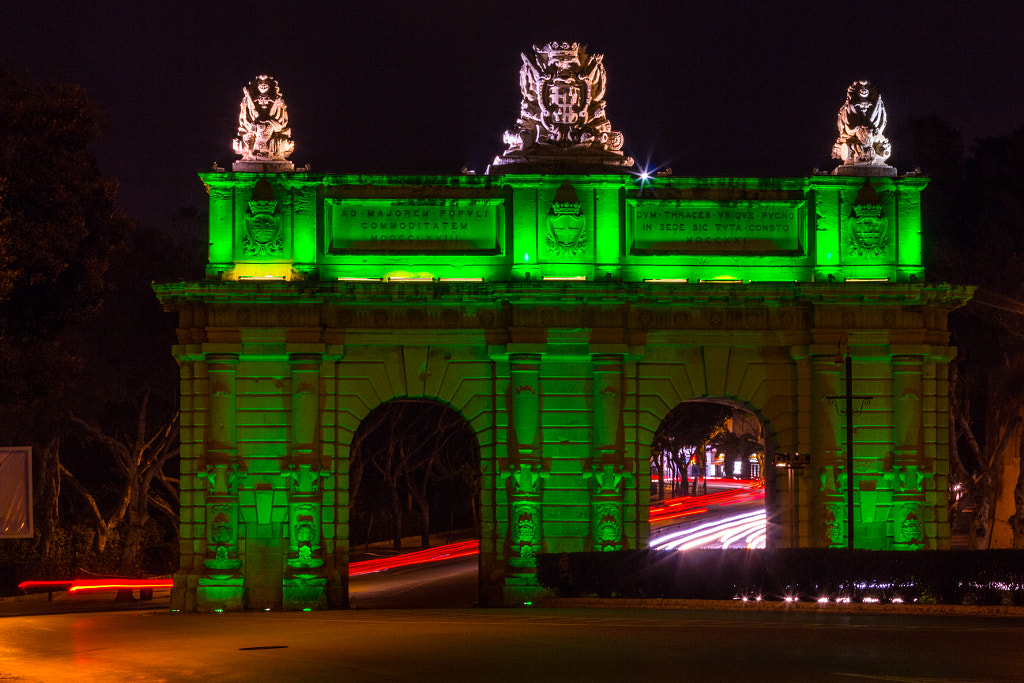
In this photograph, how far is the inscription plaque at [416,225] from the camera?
33.1m

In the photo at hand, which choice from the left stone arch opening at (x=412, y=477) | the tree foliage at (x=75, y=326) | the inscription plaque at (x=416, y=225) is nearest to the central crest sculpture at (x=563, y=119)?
the inscription plaque at (x=416, y=225)

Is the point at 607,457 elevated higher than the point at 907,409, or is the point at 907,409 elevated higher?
the point at 907,409

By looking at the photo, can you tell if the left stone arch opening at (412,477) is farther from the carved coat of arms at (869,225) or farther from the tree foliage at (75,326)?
the carved coat of arms at (869,225)

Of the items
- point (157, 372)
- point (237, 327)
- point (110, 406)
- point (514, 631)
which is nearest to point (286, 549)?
point (237, 327)

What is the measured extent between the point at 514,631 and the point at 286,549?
11286mm

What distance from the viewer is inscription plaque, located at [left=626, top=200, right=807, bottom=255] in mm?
33281

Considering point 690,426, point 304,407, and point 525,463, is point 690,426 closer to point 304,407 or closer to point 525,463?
point 525,463

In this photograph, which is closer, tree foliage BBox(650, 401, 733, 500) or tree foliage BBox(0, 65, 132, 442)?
tree foliage BBox(0, 65, 132, 442)

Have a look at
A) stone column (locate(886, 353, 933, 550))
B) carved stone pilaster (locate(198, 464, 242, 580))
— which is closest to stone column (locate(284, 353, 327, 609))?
carved stone pilaster (locate(198, 464, 242, 580))

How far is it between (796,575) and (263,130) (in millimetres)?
15769

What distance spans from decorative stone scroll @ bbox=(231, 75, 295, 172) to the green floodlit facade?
0.56m

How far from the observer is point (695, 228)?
33.3 metres

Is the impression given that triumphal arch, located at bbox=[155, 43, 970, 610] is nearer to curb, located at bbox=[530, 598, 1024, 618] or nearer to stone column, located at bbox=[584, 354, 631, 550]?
stone column, located at bbox=[584, 354, 631, 550]

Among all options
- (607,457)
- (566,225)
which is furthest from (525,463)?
(566,225)
